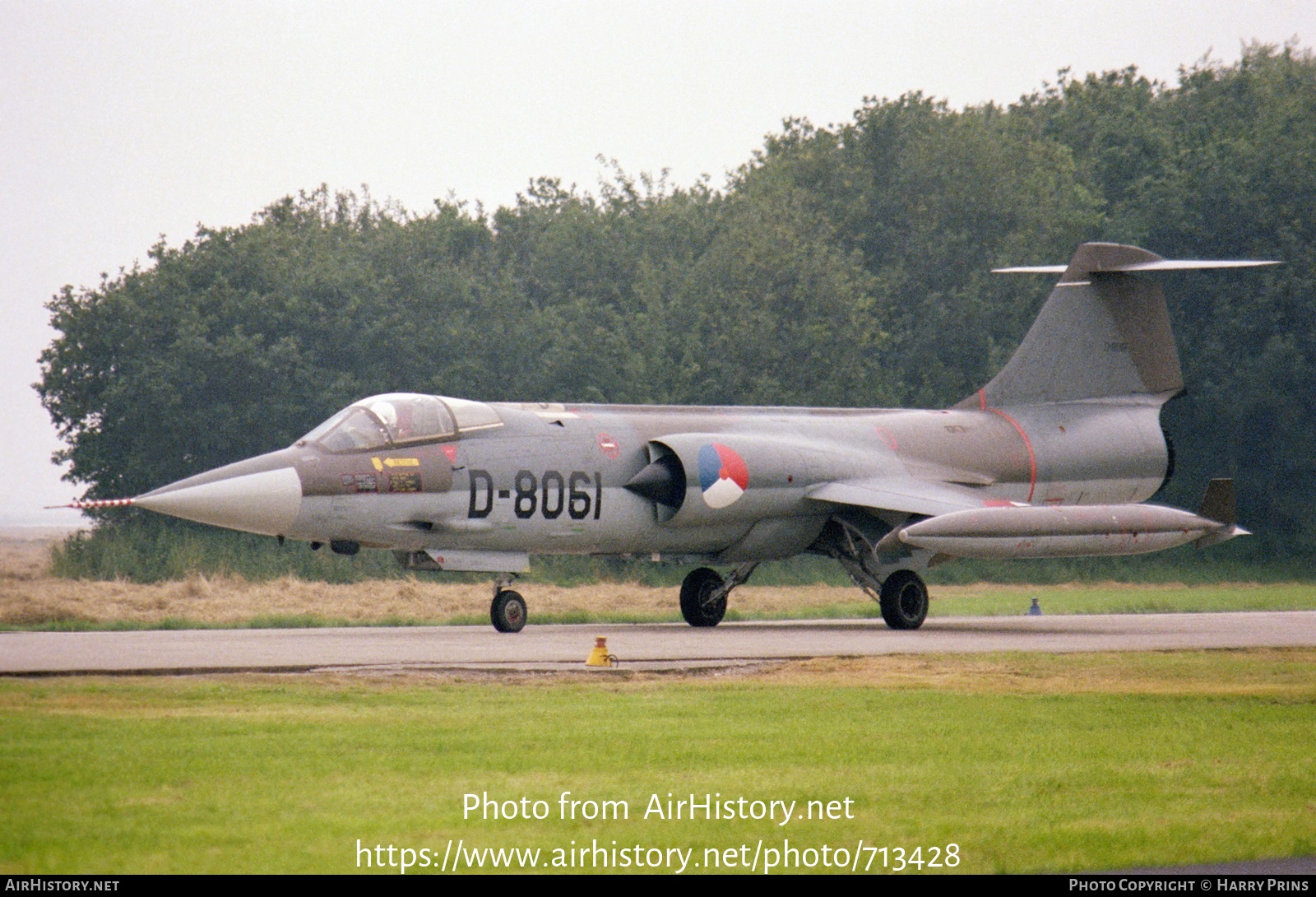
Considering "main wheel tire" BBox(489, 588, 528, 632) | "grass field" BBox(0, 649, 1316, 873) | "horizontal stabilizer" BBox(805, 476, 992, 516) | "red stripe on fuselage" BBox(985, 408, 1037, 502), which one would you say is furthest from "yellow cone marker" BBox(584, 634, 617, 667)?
"red stripe on fuselage" BBox(985, 408, 1037, 502)

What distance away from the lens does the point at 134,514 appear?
3572 cm

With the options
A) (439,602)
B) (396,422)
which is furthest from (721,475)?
(439,602)

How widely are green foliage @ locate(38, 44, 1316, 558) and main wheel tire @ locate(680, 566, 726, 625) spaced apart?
1442 cm

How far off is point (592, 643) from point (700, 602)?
441 cm

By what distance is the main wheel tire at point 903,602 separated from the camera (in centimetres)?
2102

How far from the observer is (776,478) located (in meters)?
21.4

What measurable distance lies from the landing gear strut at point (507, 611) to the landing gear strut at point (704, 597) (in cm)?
298

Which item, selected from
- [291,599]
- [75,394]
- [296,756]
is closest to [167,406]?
[75,394]

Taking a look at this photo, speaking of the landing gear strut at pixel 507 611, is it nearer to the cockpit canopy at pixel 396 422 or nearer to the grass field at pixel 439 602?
the cockpit canopy at pixel 396 422

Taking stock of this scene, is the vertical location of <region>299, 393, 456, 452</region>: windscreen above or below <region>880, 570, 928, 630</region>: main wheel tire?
above

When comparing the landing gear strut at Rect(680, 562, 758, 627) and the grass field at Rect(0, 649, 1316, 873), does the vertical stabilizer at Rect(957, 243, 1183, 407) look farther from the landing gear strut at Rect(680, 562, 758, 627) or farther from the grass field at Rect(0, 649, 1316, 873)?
the grass field at Rect(0, 649, 1316, 873)

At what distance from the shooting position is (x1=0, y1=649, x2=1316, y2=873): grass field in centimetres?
734

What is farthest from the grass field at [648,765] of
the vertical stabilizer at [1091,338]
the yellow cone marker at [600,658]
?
the vertical stabilizer at [1091,338]

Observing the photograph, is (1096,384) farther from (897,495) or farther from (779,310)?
(779,310)
